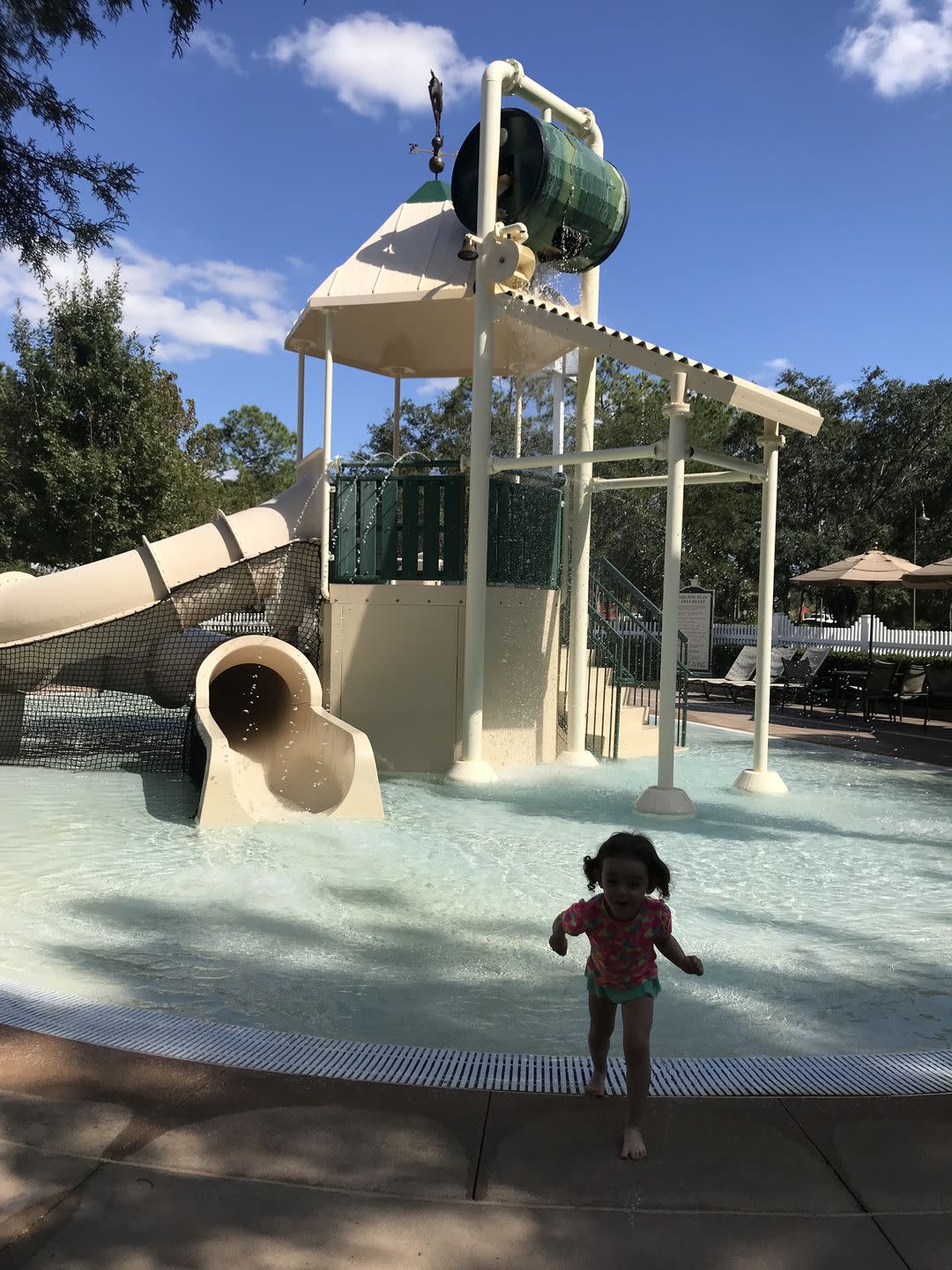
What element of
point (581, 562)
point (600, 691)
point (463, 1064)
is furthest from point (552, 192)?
point (463, 1064)

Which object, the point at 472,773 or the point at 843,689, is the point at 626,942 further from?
the point at 843,689

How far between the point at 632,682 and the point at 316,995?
755cm

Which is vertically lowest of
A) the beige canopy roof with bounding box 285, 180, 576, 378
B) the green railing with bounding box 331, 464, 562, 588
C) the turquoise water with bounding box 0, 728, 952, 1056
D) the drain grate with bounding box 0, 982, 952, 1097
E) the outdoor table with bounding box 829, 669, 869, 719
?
the turquoise water with bounding box 0, 728, 952, 1056

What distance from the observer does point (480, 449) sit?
357 inches

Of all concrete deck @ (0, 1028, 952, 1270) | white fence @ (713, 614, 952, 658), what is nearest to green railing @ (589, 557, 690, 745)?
concrete deck @ (0, 1028, 952, 1270)

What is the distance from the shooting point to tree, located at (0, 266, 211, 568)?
22453 millimetres

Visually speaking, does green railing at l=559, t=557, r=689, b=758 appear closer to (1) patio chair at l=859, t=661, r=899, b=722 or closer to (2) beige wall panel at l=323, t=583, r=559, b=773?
(2) beige wall panel at l=323, t=583, r=559, b=773

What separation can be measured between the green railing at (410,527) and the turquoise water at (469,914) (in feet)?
7.30

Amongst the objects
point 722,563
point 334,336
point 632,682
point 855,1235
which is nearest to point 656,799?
point 632,682

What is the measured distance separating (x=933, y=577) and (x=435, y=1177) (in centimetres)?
1489

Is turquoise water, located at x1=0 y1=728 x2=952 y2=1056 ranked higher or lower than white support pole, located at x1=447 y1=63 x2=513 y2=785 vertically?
lower

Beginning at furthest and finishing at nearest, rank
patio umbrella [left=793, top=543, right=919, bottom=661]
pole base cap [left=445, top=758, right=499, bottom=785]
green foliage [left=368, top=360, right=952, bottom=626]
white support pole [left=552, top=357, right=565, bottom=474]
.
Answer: green foliage [left=368, top=360, right=952, bottom=626] → patio umbrella [left=793, top=543, right=919, bottom=661] → white support pole [left=552, top=357, right=565, bottom=474] → pole base cap [left=445, top=758, right=499, bottom=785]

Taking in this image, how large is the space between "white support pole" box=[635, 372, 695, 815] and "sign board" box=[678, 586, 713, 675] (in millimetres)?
11596

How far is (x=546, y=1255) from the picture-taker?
7.20ft
